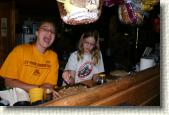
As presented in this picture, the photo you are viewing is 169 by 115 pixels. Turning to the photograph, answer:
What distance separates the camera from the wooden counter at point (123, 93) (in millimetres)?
1349

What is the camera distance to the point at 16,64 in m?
1.70

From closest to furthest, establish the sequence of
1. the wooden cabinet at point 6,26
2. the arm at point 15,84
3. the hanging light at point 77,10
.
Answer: the hanging light at point 77,10, the arm at point 15,84, the wooden cabinet at point 6,26

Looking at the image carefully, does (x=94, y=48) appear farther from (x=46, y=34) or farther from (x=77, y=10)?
(x=77, y=10)

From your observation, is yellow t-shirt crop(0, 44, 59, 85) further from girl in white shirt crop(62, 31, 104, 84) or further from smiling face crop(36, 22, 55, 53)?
girl in white shirt crop(62, 31, 104, 84)

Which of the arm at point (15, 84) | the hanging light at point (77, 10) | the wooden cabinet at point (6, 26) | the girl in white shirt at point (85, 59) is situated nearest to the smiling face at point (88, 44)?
the girl in white shirt at point (85, 59)

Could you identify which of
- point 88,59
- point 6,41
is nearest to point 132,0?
point 88,59

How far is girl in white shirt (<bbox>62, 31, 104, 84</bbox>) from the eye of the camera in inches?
82.0

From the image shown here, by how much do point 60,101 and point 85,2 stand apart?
0.45 meters

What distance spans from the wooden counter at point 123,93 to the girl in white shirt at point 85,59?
0.40 meters

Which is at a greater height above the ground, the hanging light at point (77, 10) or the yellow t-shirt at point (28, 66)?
the hanging light at point (77, 10)

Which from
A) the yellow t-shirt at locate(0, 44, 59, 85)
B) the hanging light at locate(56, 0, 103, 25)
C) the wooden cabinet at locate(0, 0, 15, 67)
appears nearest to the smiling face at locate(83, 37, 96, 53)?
the yellow t-shirt at locate(0, 44, 59, 85)

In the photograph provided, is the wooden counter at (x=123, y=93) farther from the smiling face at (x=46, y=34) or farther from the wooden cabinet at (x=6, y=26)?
the wooden cabinet at (x=6, y=26)

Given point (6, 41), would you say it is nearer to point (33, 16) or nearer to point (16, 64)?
point (33, 16)

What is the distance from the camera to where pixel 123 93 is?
159 cm
